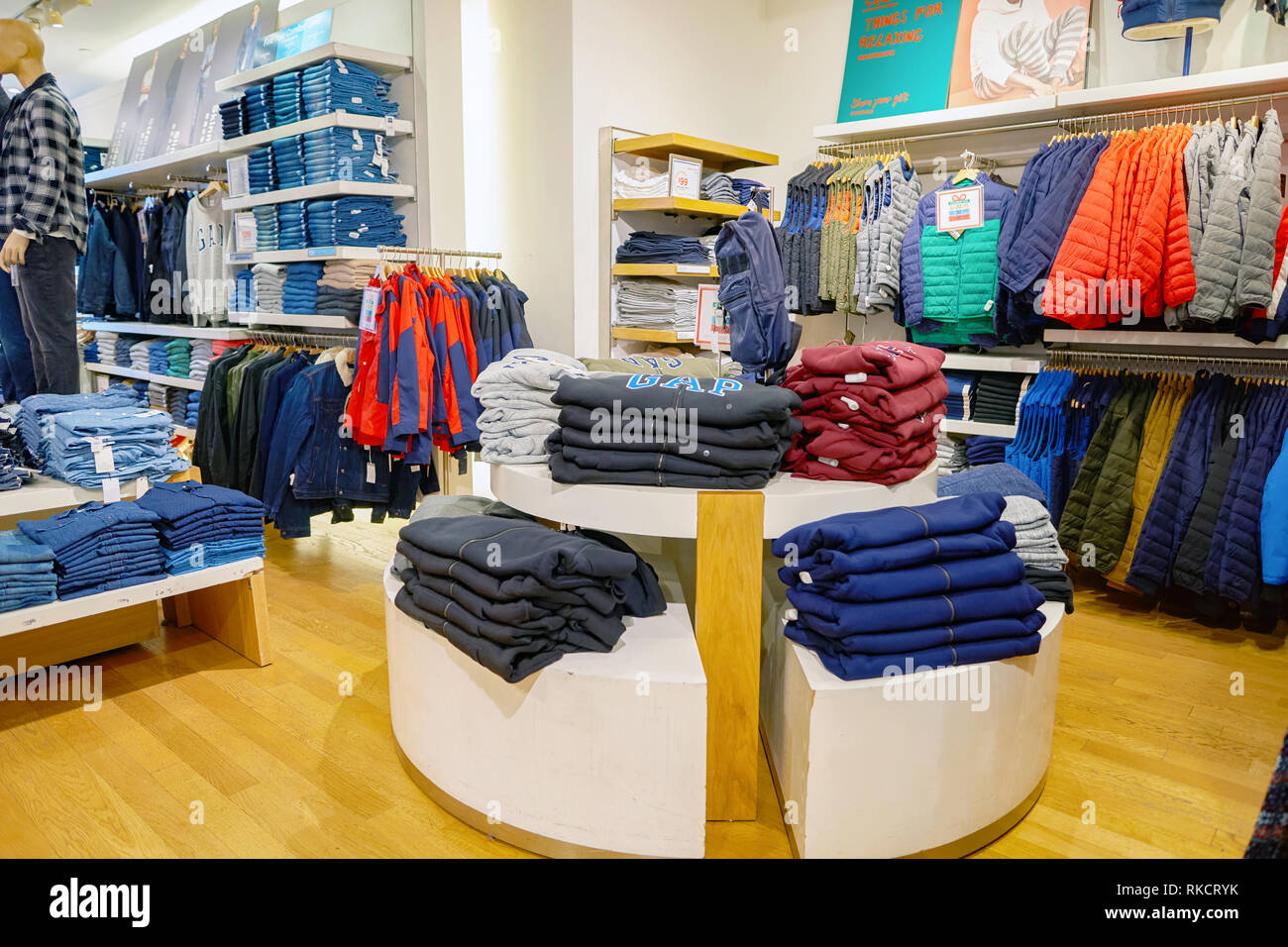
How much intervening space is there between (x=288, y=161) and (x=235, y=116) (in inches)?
24.0

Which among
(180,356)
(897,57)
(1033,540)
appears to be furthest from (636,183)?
(180,356)

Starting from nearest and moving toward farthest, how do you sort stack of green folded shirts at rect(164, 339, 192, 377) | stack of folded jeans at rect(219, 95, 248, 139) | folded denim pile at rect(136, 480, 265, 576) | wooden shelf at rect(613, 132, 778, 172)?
folded denim pile at rect(136, 480, 265, 576) → wooden shelf at rect(613, 132, 778, 172) → stack of folded jeans at rect(219, 95, 248, 139) → stack of green folded shirts at rect(164, 339, 192, 377)

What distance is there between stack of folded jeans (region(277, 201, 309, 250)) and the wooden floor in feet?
6.74

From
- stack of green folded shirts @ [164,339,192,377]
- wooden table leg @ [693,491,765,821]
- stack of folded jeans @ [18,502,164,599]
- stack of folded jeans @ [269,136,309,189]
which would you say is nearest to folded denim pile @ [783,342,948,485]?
wooden table leg @ [693,491,765,821]

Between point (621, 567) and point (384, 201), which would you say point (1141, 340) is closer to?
point (621, 567)

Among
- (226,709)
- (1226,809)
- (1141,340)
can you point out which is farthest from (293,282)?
(1226,809)

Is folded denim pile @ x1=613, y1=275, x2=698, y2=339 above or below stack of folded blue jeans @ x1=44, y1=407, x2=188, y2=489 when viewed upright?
above

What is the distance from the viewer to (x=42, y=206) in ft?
12.4

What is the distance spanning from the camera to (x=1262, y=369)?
3664 millimetres

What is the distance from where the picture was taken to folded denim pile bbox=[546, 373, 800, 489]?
207 cm

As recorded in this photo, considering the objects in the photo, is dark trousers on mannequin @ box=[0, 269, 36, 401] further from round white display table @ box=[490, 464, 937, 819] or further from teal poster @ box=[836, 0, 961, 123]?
teal poster @ box=[836, 0, 961, 123]

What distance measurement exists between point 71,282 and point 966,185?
4186mm

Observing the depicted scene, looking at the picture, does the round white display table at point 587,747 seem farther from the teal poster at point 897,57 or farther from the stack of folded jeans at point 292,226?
the teal poster at point 897,57

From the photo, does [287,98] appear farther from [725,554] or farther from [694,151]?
[725,554]
